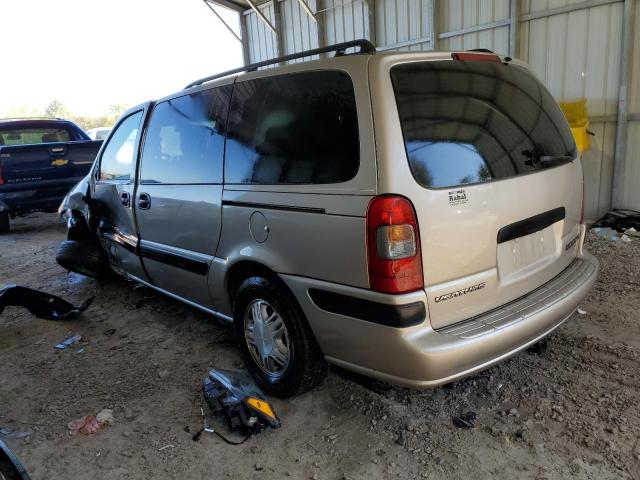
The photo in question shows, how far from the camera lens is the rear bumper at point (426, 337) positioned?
2053 millimetres

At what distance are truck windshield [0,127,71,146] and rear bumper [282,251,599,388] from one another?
29.7ft

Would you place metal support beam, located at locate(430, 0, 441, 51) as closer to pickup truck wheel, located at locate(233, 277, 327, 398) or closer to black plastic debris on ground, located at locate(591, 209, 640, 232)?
black plastic debris on ground, located at locate(591, 209, 640, 232)

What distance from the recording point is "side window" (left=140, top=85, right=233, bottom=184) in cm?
294

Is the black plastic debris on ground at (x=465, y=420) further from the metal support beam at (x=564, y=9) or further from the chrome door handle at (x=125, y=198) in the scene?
the metal support beam at (x=564, y=9)

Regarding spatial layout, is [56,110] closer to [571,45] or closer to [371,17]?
[371,17]

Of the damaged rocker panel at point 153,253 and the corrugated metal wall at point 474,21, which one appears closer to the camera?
the damaged rocker panel at point 153,253

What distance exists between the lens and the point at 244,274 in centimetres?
285

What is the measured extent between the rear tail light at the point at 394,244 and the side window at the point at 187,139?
1212 mm

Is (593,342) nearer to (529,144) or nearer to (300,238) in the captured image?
(529,144)

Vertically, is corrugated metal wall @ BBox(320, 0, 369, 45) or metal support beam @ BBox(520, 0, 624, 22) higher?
corrugated metal wall @ BBox(320, 0, 369, 45)

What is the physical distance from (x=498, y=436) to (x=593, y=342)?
1.27 metres

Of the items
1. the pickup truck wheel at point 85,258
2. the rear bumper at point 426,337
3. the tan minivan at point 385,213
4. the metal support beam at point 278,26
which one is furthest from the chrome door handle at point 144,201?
the metal support beam at point 278,26

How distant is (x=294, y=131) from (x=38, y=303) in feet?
10.0

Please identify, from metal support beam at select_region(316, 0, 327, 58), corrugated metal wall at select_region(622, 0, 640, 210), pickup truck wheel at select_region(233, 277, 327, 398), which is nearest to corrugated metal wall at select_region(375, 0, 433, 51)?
metal support beam at select_region(316, 0, 327, 58)
